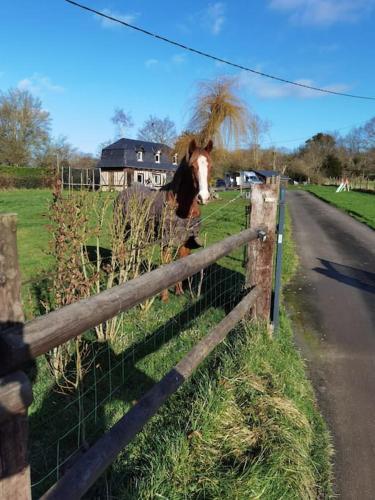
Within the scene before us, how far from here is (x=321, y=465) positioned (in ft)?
9.47

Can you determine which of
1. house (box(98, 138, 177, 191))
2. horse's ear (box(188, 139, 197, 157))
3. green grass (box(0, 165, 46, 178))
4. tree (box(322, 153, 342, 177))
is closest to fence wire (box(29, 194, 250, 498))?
horse's ear (box(188, 139, 197, 157))

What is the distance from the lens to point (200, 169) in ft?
19.9

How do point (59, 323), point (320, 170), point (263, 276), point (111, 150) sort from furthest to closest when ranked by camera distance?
point (320, 170) < point (111, 150) < point (263, 276) < point (59, 323)

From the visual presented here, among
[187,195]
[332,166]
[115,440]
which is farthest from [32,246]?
[332,166]

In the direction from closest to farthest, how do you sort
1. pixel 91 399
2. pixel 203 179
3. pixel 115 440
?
pixel 115 440
pixel 91 399
pixel 203 179

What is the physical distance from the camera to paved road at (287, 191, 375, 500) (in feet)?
9.93

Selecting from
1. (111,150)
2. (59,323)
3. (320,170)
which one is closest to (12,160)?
(111,150)

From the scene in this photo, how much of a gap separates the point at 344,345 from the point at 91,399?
3106 mm

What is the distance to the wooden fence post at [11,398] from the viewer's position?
1.17 metres

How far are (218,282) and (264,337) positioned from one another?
283cm

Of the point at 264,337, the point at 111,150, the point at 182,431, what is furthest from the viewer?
the point at 111,150

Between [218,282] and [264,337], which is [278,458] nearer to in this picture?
[264,337]

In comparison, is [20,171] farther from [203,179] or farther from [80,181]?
[80,181]

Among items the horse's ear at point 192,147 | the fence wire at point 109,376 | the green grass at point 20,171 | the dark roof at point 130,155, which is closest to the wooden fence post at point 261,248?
the fence wire at point 109,376
